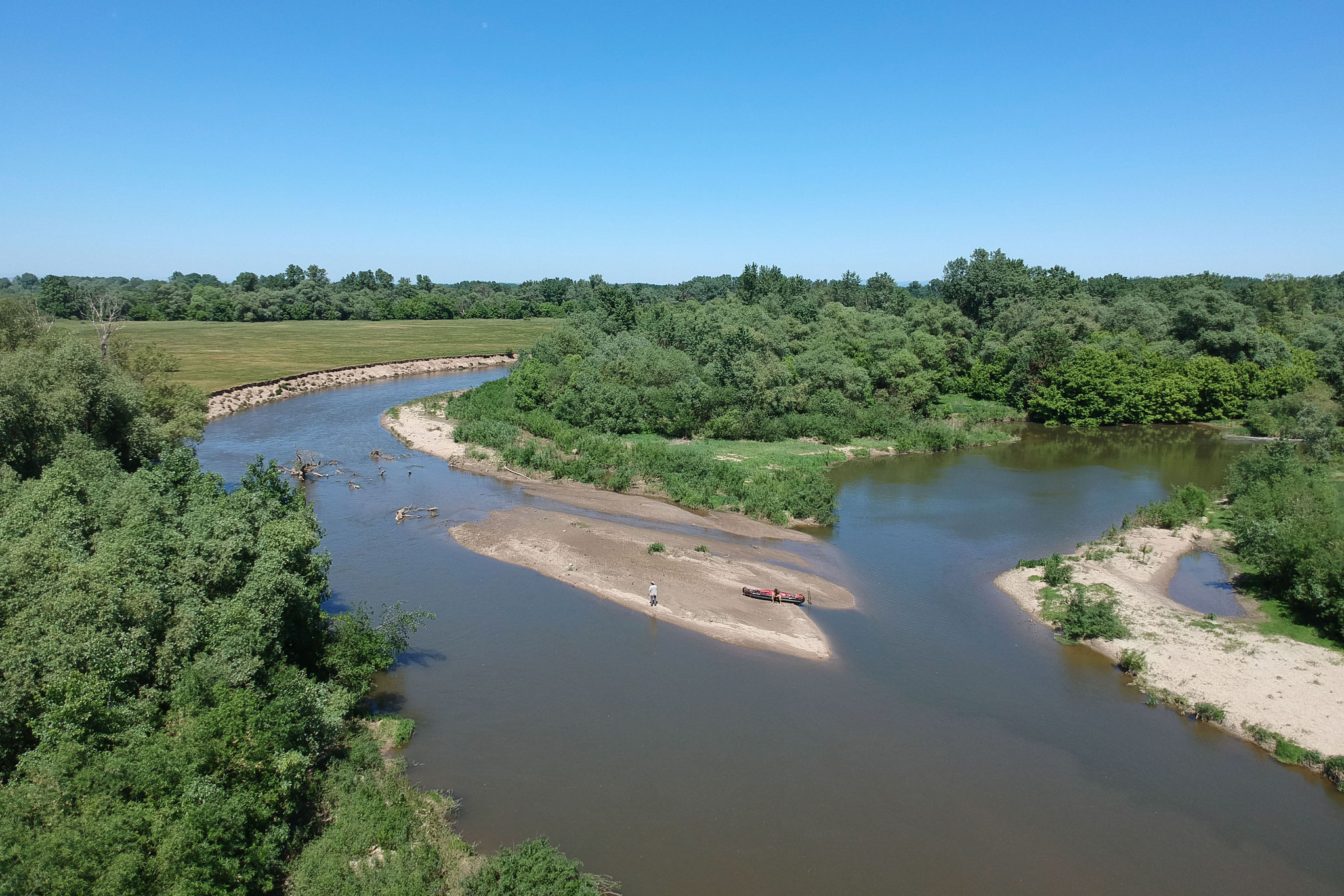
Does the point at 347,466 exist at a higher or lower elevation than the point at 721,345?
lower

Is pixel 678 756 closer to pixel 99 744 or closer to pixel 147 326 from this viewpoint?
pixel 99 744

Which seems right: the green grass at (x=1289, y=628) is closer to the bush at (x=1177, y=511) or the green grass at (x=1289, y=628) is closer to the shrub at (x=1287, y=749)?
the shrub at (x=1287, y=749)

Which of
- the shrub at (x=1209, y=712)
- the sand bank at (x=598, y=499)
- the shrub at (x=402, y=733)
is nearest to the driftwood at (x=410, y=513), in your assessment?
the sand bank at (x=598, y=499)

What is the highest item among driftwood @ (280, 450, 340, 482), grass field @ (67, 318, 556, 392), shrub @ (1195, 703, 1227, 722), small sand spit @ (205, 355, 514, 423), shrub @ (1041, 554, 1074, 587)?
grass field @ (67, 318, 556, 392)

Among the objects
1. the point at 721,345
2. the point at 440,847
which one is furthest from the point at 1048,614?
the point at 721,345

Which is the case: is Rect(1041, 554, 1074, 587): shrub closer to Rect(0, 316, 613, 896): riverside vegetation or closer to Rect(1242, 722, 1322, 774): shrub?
Rect(1242, 722, 1322, 774): shrub

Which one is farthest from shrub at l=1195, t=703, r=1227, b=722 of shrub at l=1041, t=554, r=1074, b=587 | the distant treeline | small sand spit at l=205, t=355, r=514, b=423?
small sand spit at l=205, t=355, r=514, b=423
